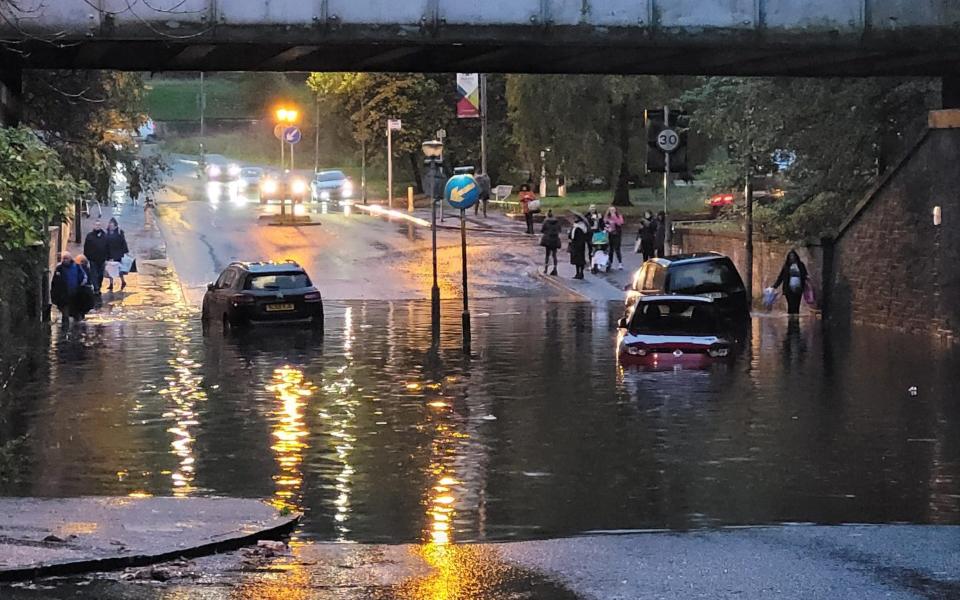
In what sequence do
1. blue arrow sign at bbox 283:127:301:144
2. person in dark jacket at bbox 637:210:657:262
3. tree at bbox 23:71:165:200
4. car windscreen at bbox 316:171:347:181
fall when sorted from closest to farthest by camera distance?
tree at bbox 23:71:165:200, person in dark jacket at bbox 637:210:657:262, blue arrow sign at bbox 283:127:301:144, car windscreen at bbox 316:171:347:181

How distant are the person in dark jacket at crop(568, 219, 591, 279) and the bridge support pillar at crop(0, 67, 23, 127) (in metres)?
19.2

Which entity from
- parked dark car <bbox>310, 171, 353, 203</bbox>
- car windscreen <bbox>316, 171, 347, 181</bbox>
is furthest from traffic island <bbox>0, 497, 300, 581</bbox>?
car windscreen <bbox>316, 171, 347, 181</bbox>

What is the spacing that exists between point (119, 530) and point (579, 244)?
33082 millimetres

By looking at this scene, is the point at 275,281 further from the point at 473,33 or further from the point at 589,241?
the point at 589,241

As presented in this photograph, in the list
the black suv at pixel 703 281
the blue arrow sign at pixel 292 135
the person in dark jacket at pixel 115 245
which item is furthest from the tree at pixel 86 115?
the blue arrow sign at pixel 292 135

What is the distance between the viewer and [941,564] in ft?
29.8

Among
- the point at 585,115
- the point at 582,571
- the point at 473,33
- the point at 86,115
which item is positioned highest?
the point at 585,115

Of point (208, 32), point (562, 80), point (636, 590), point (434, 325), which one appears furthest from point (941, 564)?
point (562, 80)

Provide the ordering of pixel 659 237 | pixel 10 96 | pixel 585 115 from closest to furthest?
pixel 10 96 → pixel 659 237 → pixel 585 115

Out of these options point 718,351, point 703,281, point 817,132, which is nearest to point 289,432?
point 718,351

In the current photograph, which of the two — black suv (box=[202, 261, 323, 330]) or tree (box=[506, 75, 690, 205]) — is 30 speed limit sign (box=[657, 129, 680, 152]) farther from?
tree (box=[506, 75, 690, 205])

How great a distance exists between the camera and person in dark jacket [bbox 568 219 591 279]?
138ft

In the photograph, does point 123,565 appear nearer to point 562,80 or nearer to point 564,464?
point 564,464

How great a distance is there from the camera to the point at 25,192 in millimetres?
16031
